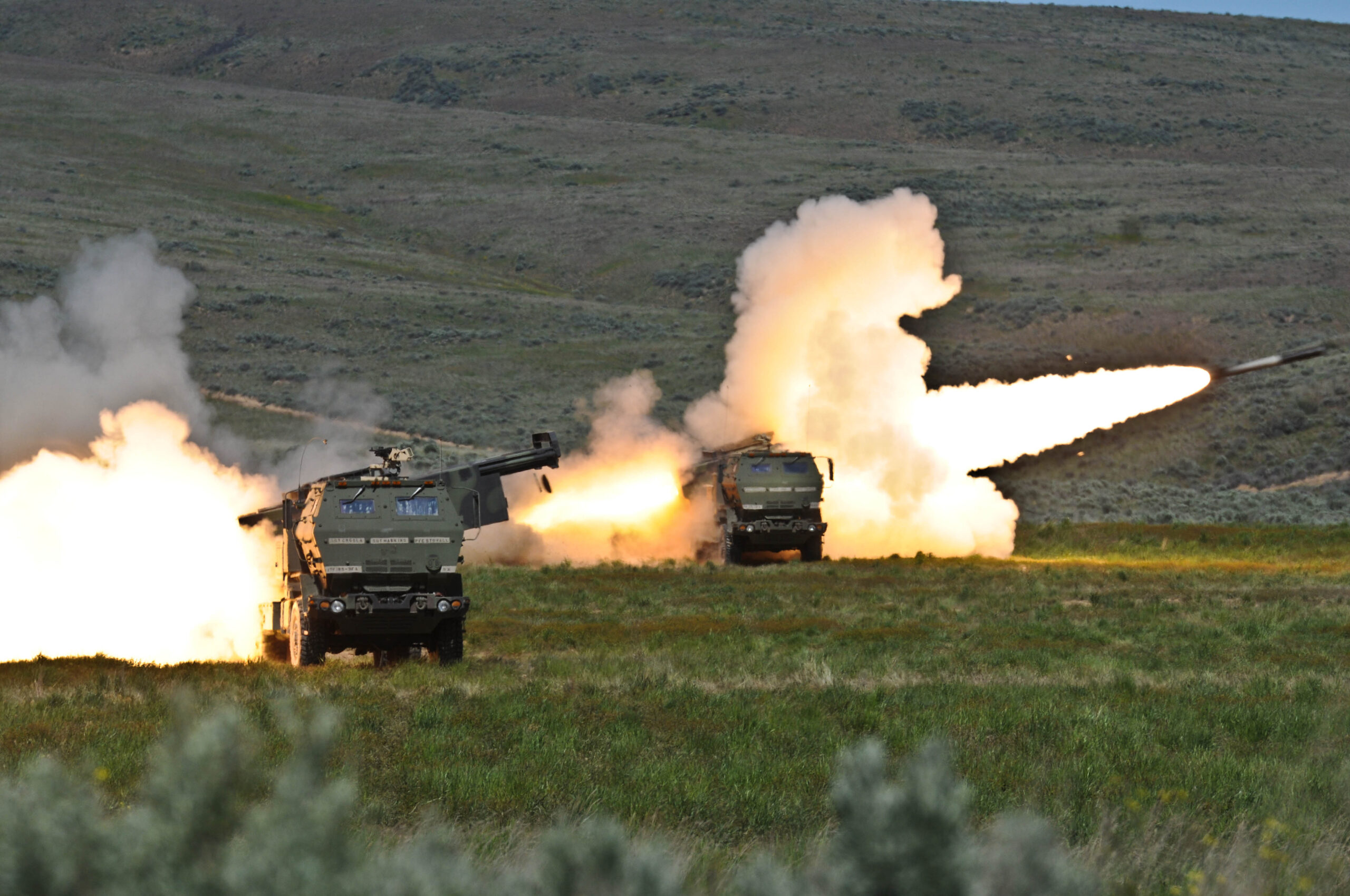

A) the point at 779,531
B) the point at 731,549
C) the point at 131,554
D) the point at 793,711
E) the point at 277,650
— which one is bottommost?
the point at 793,711

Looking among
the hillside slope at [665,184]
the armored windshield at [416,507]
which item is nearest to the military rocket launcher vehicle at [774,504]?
the hillside slope at [665,184]

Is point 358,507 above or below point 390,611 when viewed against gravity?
above

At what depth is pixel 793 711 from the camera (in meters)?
16.2

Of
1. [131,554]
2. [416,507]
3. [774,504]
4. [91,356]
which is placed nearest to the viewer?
[416,507]

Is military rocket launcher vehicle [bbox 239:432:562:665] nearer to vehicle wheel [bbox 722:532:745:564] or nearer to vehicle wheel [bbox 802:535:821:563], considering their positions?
vehicle wheel [bbox 722:532:745:564]

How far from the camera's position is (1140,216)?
104812mm

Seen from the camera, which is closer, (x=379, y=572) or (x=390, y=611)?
(x=390, y=611)

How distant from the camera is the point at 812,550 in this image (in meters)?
42.2

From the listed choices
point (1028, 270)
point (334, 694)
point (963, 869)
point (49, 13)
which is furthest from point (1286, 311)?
point (49, 13)

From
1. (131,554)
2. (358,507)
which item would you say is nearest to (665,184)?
(131,554)

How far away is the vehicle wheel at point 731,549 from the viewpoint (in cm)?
4178

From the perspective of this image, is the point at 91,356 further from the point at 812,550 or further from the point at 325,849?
the point at 325,849

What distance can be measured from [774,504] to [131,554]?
65.1ft

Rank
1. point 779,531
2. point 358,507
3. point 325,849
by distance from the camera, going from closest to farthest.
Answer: point 325,849 < point 358,507 < point 779,531
